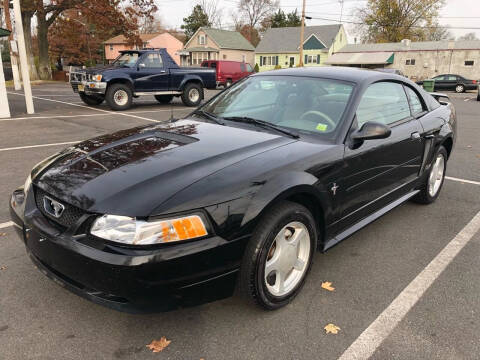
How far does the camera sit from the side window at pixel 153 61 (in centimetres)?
1333

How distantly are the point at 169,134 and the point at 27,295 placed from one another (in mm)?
1544

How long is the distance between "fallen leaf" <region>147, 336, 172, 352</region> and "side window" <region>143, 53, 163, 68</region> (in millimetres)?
12261

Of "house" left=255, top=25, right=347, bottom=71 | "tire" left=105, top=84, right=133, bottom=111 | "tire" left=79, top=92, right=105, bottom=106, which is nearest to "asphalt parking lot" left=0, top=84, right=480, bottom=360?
"tire" left=105, top=84, right=133, bottom=111

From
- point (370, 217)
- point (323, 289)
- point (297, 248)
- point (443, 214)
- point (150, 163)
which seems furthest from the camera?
point (443, 214)

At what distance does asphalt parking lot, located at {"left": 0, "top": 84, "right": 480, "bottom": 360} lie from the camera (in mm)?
2283

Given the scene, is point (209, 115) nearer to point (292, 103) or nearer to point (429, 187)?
point (292, 103)

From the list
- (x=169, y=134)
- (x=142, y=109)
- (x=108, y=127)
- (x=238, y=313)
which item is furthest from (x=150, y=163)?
(x=142, y=109)

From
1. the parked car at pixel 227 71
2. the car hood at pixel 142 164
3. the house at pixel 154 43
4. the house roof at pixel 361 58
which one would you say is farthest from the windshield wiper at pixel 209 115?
the house at pixel 154 43

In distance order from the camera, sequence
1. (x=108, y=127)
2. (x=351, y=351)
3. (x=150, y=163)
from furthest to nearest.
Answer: (x=108, y=127) < (x=150, y=163) < (x=351, y=351)

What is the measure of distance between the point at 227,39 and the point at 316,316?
59332 mm

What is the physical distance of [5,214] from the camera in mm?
4090

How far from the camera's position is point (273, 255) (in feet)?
8.42

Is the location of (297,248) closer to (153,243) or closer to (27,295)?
(153,243)

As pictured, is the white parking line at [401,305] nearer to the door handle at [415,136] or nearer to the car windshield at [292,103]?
the door handle at [415,136]
